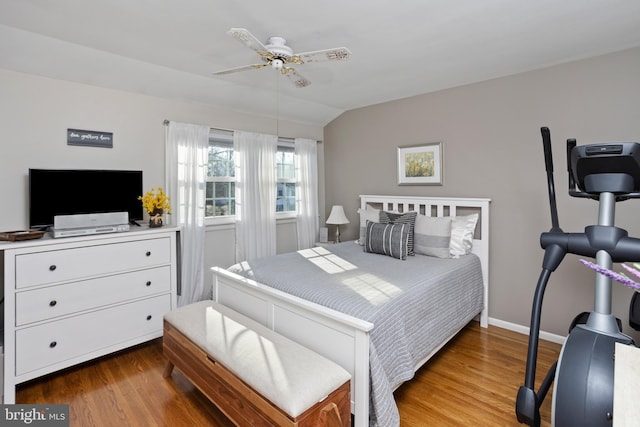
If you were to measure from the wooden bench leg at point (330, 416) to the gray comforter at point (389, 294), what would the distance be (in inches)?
11.2

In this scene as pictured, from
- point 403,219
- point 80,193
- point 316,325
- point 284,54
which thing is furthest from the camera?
point 403,219

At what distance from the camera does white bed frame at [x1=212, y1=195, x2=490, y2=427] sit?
1.76m

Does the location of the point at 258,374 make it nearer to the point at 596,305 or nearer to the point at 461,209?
the point at 596,305

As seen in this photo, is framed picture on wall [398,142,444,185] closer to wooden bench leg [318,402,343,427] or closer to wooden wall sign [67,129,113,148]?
wooden bench leg [318,402,343,427]

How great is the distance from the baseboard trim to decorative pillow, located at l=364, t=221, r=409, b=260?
48.7 inches

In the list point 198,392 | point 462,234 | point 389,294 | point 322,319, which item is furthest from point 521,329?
point 198,392

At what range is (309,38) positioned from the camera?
7.82 ft

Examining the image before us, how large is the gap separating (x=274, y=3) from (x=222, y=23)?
452 mm

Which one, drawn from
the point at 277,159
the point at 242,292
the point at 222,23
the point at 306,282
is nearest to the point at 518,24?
the point at 222,23

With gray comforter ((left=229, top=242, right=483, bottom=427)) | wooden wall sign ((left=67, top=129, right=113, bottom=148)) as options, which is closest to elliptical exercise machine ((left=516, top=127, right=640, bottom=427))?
gray comforter ((left=229, top=242, right=483, bottom=427))

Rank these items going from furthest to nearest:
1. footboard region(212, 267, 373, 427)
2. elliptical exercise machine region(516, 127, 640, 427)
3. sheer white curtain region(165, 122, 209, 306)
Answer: sheer white curtain region(165, 122, 209, 306), footboard region(212, 267, 373, 427), elliptical exercise machine region(516, 127, 640, 427)

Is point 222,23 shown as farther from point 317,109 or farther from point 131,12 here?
point 317,109

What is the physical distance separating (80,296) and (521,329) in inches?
154

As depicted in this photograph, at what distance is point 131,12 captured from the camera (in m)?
2.05
